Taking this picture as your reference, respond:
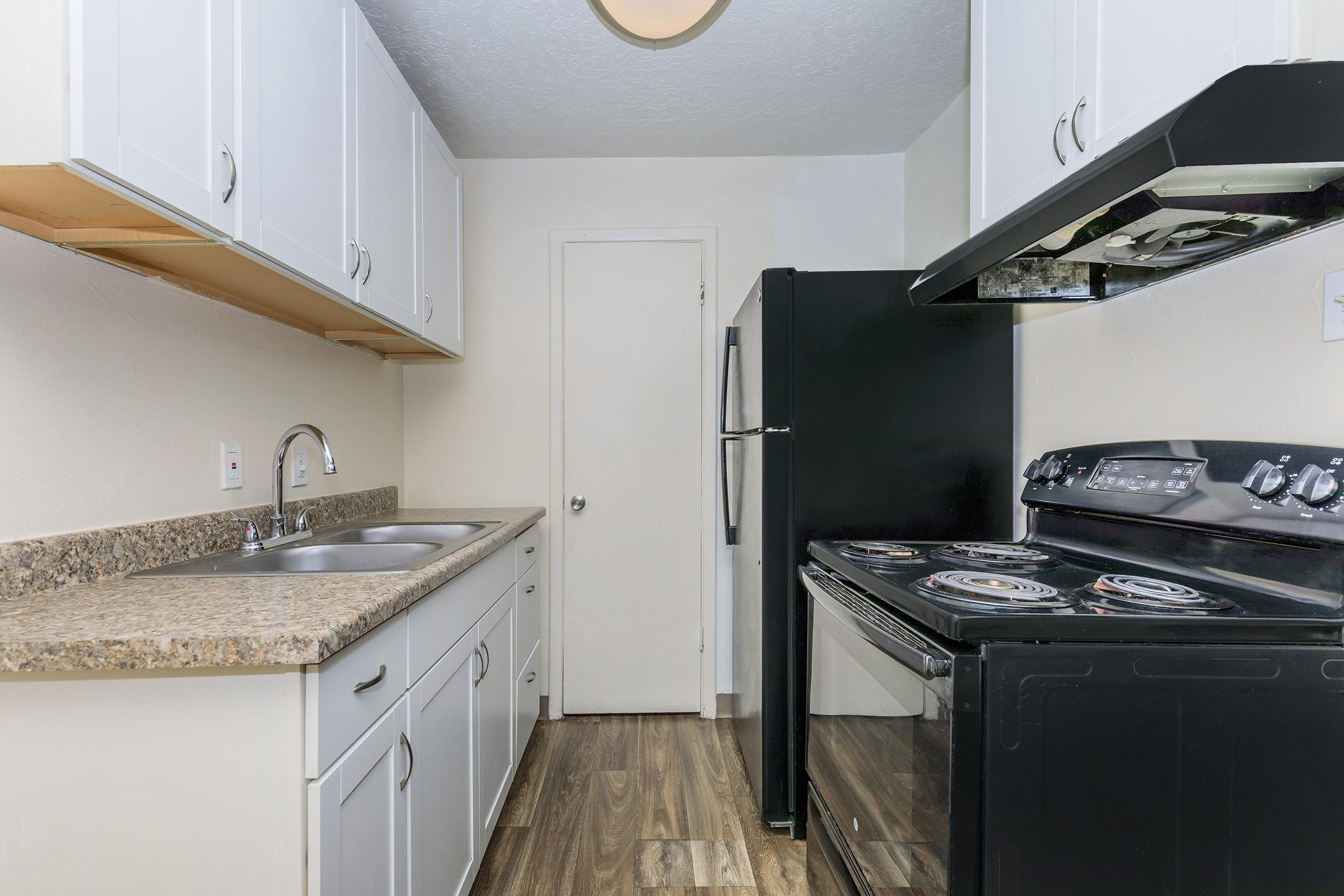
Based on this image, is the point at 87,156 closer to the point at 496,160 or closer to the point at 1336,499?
the point at 1336,499

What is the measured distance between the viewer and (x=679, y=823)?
202 cm

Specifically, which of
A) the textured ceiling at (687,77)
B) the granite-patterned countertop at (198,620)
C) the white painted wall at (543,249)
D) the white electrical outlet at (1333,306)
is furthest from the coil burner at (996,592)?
the white painted wall at (543,249)

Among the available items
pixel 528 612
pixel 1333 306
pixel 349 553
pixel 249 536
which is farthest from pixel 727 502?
pixel 1333 306

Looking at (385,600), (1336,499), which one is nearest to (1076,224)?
(1336,499)

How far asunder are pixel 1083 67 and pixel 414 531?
212cm

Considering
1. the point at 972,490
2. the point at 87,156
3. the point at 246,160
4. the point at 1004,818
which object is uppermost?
the point at 246,160

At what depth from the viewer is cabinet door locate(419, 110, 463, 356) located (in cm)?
216

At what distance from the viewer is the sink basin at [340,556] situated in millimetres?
1565

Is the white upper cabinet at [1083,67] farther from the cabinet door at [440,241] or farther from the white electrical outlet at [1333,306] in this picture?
the cabinet door at [440,241]

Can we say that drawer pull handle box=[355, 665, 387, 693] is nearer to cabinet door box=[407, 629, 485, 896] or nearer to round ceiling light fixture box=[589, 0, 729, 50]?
cabinet door box=[407, 629, 485, 896]

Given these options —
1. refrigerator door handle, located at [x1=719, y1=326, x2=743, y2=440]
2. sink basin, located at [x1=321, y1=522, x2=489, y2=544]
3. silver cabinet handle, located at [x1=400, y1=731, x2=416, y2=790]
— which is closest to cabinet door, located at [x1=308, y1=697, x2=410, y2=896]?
silver cabinet handle, located at [x1=400, y1=731, x2=416, y2=790]

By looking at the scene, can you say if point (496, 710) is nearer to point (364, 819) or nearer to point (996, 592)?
A: point (364, 819)

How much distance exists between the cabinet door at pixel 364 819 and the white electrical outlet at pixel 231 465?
32.5 inches

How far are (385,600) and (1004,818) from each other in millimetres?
968
